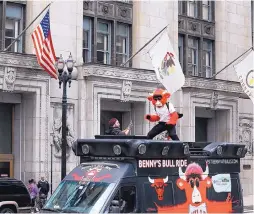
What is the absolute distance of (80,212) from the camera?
31.4 ft

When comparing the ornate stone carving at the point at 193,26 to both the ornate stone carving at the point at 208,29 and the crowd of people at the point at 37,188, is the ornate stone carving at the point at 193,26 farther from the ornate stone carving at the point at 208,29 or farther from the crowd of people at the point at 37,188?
→ the crowd of people at the point at 37,188

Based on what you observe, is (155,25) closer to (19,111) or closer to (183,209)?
(19,111)

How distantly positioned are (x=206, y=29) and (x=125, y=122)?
8.30 m

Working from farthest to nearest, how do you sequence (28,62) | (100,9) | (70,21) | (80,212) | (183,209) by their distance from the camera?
(100,9) → (70,21) → (28,62) → (183,209) → (80,212)

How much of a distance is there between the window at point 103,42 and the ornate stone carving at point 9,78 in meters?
5.74

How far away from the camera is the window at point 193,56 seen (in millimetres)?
33487

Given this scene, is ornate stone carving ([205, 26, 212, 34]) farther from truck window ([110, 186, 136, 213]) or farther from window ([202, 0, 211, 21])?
truck window ([110, 186, 136, 213])

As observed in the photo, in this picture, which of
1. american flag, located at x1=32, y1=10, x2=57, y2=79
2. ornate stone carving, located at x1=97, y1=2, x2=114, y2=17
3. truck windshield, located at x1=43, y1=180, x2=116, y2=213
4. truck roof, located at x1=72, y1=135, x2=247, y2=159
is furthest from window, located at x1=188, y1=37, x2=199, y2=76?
truck windshield, located at x1=43, y1=180, x2=116, y2=213

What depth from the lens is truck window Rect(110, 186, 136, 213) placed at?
9742 millimetres

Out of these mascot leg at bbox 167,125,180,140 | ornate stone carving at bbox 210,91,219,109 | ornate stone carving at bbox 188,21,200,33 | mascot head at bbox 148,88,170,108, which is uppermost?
ornate stone carving at bbox 188,21,200,33

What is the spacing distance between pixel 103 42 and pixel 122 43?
1.29 meters

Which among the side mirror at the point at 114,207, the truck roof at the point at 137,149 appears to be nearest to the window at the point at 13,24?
the truck roof at the point at 137,149

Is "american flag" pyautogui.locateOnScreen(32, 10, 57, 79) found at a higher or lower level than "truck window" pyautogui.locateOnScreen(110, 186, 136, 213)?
higher

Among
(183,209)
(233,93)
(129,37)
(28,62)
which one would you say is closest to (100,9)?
(129,37)
